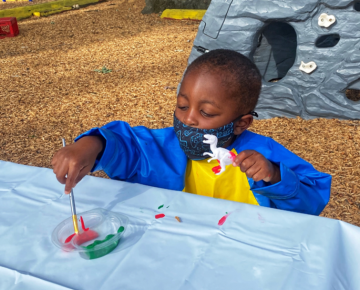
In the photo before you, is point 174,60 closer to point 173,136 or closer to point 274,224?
point 173,136

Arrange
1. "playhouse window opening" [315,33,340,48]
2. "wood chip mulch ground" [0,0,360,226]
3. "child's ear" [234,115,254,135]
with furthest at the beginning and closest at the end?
"playhouse window opening" [315,33,340,48]
"wood chip mulch ground" [0,0,360,226]
"child's ear" [234,115,254,135]

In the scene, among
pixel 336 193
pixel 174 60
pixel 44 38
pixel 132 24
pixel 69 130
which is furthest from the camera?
pixel 132 24

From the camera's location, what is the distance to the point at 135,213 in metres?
1.23

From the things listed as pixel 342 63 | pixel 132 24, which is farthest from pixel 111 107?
pixel 132 24

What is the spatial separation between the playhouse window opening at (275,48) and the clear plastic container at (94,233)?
13.8ft

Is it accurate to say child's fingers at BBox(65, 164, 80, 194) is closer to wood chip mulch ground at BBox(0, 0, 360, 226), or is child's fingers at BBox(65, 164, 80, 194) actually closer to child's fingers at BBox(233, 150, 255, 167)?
child's fingers at BBox(233, 150, 255, 167)

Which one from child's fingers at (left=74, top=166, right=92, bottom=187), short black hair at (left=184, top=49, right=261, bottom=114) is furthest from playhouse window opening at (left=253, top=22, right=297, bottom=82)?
child's fingers at (left=74, top=166, right=92, bottom=187)

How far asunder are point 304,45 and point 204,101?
2912 millimetres

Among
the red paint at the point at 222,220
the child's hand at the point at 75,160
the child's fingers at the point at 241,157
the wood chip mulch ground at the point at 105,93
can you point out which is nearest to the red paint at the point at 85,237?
the child's hand at the point at 75,160

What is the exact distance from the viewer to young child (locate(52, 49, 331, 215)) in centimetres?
135

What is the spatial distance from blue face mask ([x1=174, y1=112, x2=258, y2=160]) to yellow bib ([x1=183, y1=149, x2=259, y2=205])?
122mm

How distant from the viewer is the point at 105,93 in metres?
5.25

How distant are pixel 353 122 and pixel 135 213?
11.6 feet

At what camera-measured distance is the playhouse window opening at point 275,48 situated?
495 cm
